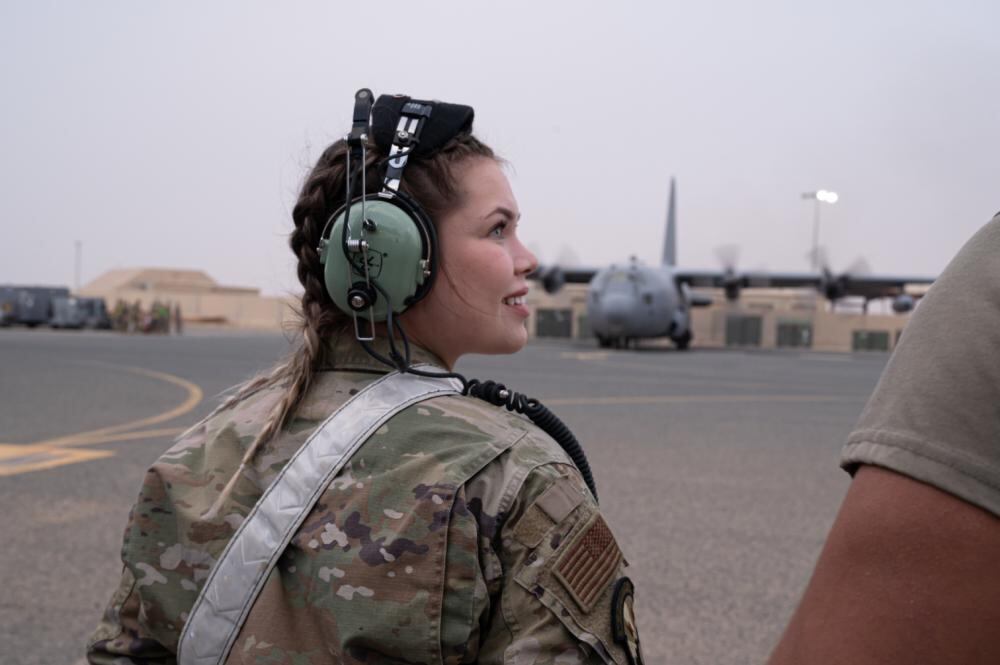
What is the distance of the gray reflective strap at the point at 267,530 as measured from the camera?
156cm

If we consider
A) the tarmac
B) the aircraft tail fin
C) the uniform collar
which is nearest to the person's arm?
the uniform collar

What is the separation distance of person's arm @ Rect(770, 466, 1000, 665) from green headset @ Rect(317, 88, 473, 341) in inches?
42.1

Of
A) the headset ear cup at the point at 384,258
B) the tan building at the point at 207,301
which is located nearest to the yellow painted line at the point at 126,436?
the headset ear cup at the point at 384,258

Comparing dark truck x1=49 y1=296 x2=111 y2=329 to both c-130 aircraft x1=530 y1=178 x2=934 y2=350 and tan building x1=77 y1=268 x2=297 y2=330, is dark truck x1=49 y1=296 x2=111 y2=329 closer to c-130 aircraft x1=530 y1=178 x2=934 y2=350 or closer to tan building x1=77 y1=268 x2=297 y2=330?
tan building x1=77 y1=268 x2=297 y2=330

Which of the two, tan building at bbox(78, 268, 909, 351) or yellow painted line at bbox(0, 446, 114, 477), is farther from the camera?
tan building at bbox(78, 268, 909, 351)

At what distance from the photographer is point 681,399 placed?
1434 centimetres

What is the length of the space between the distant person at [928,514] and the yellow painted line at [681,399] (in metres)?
12.1

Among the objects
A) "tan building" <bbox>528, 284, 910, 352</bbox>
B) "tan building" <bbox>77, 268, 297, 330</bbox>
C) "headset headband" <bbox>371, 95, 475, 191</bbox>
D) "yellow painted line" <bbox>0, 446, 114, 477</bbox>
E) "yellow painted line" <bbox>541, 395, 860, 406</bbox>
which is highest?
"headset headband" <bbox>371, 95, 475, 191</bbox>

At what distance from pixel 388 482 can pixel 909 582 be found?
886 mm

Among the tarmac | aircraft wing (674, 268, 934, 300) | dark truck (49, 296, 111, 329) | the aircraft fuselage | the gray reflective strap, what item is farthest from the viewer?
dark truck (49, 296, 111, 329)

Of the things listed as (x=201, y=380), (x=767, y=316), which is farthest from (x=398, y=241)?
(x=767, y=316)

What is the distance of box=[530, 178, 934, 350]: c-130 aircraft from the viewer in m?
32.2

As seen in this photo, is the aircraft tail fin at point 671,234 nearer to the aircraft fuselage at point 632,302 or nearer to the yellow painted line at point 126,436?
the aircraft fuselage at point 632,302

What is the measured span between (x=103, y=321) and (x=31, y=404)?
38866 mm
